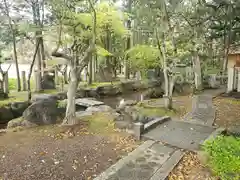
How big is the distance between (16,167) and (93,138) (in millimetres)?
2395

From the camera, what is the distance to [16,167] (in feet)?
16.2

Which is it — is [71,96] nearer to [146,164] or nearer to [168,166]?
[146,164]

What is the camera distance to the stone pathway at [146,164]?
4.55m

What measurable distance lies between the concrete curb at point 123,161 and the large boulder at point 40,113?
403 cm

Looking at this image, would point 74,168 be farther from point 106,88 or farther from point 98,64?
point 98,64

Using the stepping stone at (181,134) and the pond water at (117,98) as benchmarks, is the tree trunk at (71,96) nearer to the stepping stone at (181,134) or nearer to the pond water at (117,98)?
the stepping stone at (181,134)

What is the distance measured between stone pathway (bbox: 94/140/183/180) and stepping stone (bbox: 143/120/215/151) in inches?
16.7

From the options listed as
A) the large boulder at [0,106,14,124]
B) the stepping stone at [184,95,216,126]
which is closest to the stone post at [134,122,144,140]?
the stepping stone at [184,95,216,126]

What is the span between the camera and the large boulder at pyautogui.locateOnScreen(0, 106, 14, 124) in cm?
1077

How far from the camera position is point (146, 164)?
199 inches

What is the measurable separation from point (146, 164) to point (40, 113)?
4909mm

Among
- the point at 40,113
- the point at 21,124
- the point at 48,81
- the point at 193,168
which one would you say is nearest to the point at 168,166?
the point at 193,168

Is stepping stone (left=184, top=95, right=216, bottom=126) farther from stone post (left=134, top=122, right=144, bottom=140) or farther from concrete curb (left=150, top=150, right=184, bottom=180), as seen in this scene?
concrete curb (left=150, top=150, right=184, bottom=180)

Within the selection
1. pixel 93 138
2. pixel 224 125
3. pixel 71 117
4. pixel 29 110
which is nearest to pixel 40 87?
pixel 29 110
